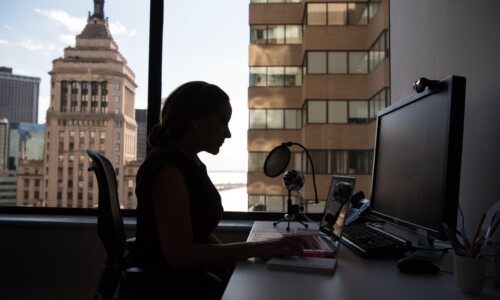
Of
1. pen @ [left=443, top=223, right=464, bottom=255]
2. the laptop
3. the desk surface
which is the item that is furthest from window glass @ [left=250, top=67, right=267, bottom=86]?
pen @ [left=443, top=223, right=464, bottom=255]

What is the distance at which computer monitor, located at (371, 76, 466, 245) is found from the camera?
1005 mm

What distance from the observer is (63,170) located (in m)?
2.99

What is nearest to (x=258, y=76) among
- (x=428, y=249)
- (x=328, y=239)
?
(x=328, y=239)

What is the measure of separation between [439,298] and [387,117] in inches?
34.6

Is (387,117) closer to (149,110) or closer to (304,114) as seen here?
(304,114)

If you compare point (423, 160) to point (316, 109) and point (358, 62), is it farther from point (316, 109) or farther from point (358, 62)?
point (358, 62)

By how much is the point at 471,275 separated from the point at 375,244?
1.21 ft

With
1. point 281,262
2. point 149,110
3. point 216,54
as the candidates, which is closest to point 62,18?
point 149,110

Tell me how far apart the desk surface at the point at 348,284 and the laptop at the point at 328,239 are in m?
0.02

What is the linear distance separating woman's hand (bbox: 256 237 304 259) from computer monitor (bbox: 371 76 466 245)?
375 millimetres

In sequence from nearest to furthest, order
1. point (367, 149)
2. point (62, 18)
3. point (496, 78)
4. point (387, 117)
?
point (496, 78) < point (387, 117) < point (367, 149) < point (62, 18)

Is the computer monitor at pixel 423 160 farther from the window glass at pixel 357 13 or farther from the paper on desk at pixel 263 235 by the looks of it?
the window glass at pixel 357 13

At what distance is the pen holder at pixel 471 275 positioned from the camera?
85 centimetres

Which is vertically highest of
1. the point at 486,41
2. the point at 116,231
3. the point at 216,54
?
the point at 216,54
